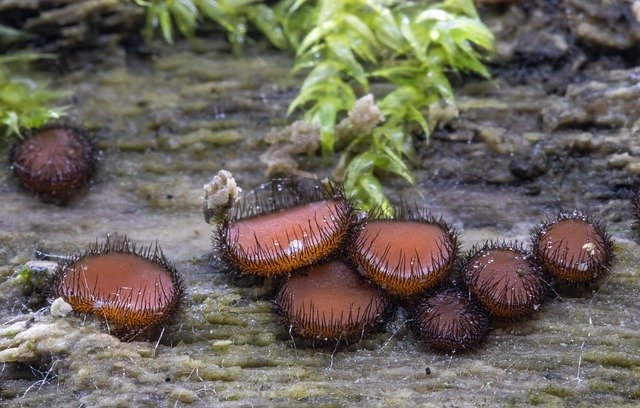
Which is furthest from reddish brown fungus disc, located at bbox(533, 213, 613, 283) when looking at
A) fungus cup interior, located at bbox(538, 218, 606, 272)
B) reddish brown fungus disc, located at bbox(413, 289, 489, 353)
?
reddish brown fungus disc, located at bbox(413, 289, 489, 353)

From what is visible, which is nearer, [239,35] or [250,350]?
[250,350]

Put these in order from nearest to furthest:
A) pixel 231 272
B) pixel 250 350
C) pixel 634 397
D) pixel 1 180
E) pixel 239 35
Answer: pixel 634 397, pixel 250 350, pixel 231 272, pixel 1 180, pixel 239 35

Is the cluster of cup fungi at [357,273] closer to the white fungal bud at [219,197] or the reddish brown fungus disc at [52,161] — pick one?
the white fungal bud at [219,197]

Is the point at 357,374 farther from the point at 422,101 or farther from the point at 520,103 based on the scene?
the point at 520,103

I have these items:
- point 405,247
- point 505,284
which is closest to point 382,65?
point 405,247

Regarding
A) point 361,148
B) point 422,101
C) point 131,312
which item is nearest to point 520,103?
point 422,101

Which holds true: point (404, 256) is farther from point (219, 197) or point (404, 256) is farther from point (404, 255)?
point (219, 197)
